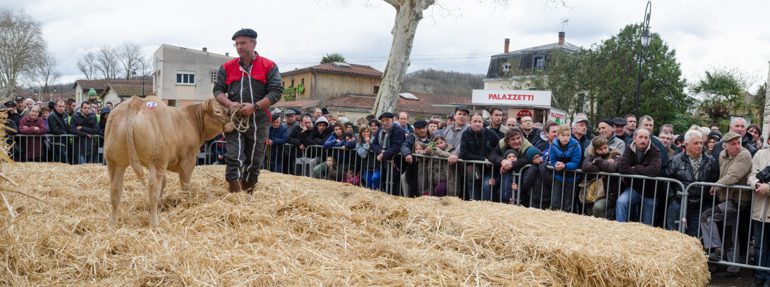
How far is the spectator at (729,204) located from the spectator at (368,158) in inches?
181

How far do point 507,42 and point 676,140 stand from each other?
169 feet

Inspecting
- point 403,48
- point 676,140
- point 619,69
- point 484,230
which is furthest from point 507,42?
point 484,230

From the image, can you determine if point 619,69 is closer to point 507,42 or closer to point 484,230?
point 507,42

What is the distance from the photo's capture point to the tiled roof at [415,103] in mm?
44938

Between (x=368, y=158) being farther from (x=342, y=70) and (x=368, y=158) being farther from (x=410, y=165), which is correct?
(x=342, y=70)

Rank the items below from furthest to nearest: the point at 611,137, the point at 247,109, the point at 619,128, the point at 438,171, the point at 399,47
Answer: the point at 399,47, the point at 438,171, the point at 619,128, the point at 611,137, the point at 247,109

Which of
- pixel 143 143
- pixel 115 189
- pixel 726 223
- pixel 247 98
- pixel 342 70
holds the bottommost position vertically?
pixel 726 223

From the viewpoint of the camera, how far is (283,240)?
384 cm

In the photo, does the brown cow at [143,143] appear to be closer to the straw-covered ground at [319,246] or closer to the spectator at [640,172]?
the straw-covered ground at [319,246]

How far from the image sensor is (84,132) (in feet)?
34.8

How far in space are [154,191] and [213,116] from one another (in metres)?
1.14

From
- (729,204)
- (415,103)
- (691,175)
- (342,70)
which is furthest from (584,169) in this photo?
(415,103)

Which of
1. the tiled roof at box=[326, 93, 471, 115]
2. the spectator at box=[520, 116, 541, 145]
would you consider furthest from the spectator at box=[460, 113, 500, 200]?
the tiled roof at box=[326, 93, 471, 115]

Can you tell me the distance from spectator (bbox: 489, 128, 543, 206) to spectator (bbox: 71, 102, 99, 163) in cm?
802
